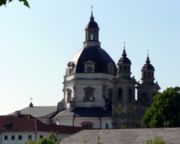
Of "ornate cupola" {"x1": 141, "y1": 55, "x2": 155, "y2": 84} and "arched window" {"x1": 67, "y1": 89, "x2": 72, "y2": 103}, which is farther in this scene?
"arched window" {"x1": 67, "y1": 89, "x2": 72, "y2": 103}

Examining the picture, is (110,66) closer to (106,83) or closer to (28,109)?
(106,83)

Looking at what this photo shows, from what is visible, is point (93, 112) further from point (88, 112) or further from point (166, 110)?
point (166, 110)

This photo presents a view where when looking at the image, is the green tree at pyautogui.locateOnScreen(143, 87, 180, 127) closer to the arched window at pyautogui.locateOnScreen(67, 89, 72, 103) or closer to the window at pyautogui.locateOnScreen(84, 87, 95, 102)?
the window at pyautogui.locateOnScreen(84, 87, 95, 102)

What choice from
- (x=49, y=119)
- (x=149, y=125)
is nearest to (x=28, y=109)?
(x=49, y=119)

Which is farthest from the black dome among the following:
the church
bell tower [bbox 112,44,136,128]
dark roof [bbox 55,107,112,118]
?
dark roof [bbox 55,107,112,118]

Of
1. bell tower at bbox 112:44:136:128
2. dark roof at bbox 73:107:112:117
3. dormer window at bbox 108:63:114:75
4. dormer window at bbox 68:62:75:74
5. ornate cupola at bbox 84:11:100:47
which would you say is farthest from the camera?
ornate cupola at bbox 84:11:100:47

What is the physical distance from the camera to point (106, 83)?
109 metres

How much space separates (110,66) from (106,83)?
Answer: 109 inches

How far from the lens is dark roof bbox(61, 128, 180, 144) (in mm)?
42562

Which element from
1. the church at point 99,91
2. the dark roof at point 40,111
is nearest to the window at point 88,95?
the church at point 99,91

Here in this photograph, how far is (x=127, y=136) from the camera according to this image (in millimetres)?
44844

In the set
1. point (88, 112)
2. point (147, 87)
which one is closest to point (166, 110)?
point (88, 112)

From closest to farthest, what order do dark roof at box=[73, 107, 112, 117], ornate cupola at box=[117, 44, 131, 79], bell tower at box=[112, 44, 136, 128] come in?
bell tower at box=[112, 44, 136, 128] → ornate cupola at box=[117, 44, 131, 79] → dark roof at box=[73, 107, 112, 117]

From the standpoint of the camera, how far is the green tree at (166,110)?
72.2 metres
